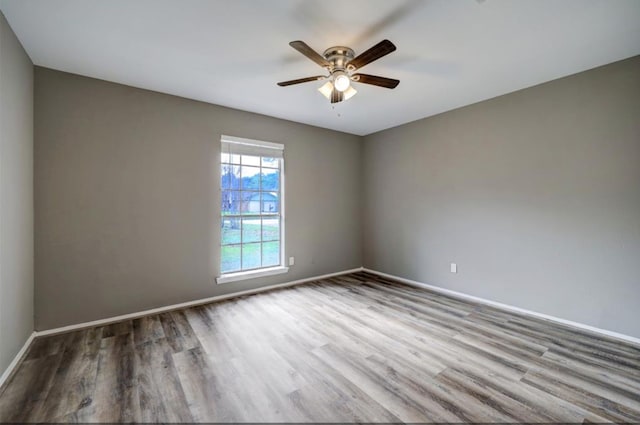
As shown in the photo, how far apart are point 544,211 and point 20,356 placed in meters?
5.20

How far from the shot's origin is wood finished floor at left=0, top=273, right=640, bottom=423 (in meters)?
1.68

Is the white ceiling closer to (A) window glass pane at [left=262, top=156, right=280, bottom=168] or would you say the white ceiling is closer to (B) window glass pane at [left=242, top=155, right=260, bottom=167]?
(B) window glass pane at [left=242, top=155, right=260, bottom=167]

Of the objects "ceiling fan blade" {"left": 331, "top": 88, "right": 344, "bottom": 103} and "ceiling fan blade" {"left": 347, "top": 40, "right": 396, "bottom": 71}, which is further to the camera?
"ceiling fan blade" {"left": 331, "top": 88, "right": 344, "bottom": 103}

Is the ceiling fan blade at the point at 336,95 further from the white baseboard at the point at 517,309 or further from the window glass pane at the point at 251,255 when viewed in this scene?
the white baseboard at the point at 517,309

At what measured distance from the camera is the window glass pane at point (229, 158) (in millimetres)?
3740

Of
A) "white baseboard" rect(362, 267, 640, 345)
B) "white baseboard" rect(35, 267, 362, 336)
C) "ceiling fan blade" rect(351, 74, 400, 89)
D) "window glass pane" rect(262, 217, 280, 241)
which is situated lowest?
"white baseboard" rect(35, 267, 362, 336)

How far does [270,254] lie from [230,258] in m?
0.62

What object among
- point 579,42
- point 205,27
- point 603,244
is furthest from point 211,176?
point 603,244

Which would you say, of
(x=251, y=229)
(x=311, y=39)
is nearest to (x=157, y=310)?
(x=251, y=229)

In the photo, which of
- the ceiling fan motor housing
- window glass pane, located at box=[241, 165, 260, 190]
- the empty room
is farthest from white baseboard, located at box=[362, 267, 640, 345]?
the ceiling fan motor housing

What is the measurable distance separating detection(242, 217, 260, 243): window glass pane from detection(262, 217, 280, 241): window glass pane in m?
0.10

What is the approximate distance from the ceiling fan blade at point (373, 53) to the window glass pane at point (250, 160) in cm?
218

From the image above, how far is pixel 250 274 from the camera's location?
12.9ft

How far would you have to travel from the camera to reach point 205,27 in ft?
6.84
